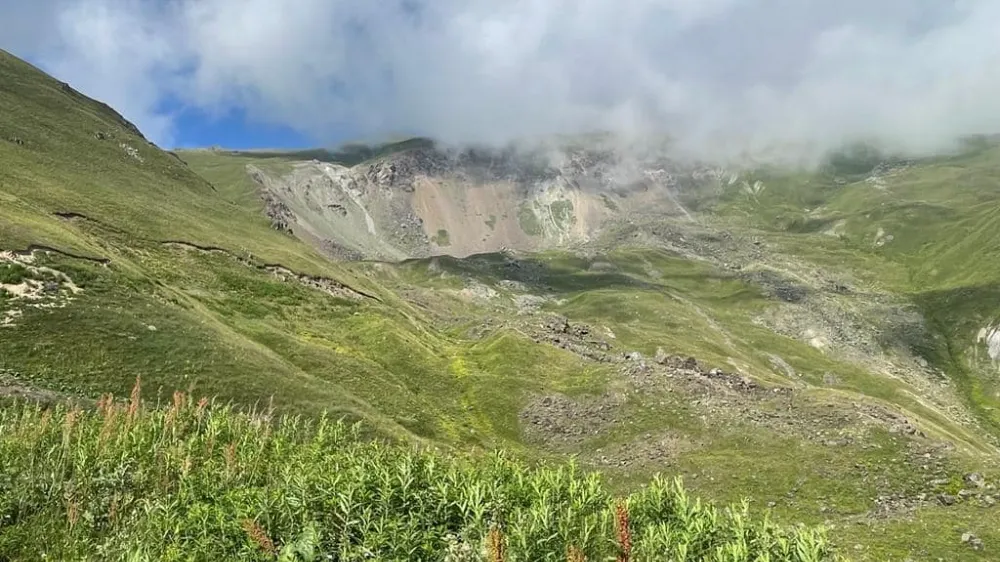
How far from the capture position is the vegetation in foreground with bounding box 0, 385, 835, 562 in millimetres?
11773

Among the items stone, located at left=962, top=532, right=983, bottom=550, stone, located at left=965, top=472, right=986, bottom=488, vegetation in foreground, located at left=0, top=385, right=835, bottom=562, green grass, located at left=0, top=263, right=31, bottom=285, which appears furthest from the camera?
green grass, located at left=0, top=263, right=31, bottom=285

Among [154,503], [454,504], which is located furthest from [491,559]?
[154,503]

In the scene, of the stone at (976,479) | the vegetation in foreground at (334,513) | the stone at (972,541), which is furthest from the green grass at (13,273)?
the stone at (976,479)

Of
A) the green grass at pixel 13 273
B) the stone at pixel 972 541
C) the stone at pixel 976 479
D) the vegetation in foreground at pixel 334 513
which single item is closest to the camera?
the vegetation in foreground at pixel 334 513

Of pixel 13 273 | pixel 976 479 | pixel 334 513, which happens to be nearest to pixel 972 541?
pixel 976 479

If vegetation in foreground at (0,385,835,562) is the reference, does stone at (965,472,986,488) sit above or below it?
below

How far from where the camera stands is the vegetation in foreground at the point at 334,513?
11.8 metres

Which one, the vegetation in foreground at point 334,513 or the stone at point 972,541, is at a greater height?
the vegetation in foreground at point 334,513

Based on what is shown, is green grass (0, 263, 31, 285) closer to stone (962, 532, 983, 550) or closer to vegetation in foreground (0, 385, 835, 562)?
vegetation in foreground (0, 385, 835, 562)

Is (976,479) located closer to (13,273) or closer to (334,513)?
(334,513)

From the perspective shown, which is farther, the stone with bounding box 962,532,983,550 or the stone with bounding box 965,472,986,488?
the stone with bounding box 965,472,986,488

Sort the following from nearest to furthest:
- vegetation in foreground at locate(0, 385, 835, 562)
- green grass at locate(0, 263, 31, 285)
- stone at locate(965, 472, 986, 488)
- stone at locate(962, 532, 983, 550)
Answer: vegetation in foreground at locate(0, 385, 835, 562)
stone at locate(962, 532, 983, 550)
stone at locate(965, 472, 986, 488)
green grass at locate(0, 263, 31, 285)

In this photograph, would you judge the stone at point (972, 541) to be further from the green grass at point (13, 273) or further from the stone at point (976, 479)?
the green grass at point (13, 273)

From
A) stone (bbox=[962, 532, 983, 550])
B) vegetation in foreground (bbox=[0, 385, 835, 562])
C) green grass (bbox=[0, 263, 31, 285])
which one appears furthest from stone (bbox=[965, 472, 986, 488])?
green grass (bbox=[0, 263, 31, 285])
